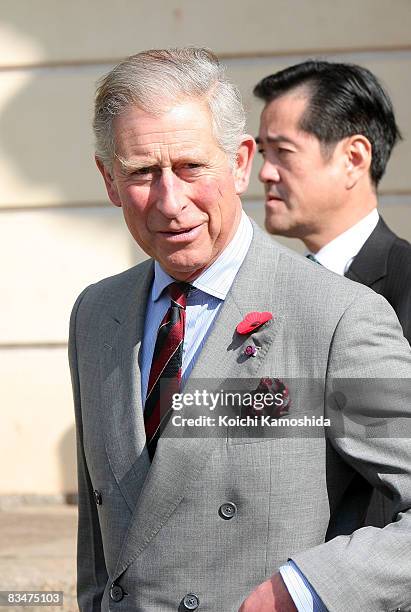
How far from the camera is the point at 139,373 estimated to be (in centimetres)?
243

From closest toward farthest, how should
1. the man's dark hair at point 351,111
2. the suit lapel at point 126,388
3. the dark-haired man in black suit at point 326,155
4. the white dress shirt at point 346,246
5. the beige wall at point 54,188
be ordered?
the suit lapel at point 126,388
the white dress shirt at point 346,246
the dark-haired man in black suit at point 326,155
the man's dark hair at point 351,111
the beige wall at point 54,188

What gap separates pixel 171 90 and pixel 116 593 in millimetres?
1017

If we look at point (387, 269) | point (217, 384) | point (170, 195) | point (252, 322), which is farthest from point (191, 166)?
point (387, 269)

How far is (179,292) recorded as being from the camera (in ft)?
7.99

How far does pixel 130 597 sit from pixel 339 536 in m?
0.44

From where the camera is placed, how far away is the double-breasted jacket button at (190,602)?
2.23m

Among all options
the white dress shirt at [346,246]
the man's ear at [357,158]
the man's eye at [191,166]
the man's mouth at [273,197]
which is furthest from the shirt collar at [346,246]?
the man's eye at [191,166]

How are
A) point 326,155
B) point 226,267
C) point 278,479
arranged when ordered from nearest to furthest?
point 278,479, point 226,267, point 326,155

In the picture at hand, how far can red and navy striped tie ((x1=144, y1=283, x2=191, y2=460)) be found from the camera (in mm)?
2348

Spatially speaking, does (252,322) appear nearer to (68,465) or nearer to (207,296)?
(207,296)

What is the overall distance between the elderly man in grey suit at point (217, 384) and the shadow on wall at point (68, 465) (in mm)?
3577

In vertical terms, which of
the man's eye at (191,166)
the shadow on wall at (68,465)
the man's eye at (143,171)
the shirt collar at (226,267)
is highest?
the man's eye at (191,166)

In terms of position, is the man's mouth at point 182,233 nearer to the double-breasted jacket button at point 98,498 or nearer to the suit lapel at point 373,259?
the double-breasted jacket button at point 98,498

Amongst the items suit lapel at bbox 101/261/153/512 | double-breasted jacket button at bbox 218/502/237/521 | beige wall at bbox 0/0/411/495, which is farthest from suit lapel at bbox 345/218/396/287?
beige wall at bbox 0/0/411/495
